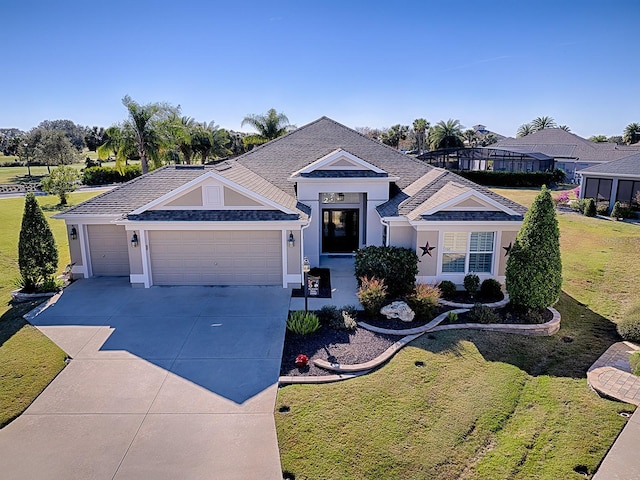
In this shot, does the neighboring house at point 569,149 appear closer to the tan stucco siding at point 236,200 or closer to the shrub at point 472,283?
the shrub at point 472,283

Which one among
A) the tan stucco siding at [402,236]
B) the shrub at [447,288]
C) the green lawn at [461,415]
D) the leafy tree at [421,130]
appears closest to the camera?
the green lawn at [461,415]

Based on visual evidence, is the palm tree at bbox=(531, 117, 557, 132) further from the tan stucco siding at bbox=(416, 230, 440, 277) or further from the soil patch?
the soil patch

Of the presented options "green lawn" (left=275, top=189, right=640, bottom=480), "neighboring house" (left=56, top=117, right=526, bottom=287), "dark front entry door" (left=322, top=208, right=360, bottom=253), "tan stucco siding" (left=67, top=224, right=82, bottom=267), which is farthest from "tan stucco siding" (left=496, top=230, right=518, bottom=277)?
"tan stucco siding" (left=67, top=224, right=82, bottom=267)

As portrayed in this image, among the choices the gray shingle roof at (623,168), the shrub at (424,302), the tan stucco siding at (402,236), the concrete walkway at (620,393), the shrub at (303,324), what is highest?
the gray shingle roof at (623,168)

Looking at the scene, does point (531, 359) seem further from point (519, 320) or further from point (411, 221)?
point (411, 221)

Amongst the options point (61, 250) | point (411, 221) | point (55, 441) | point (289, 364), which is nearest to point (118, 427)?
point (55, 441)

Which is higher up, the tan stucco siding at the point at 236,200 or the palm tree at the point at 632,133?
the palm tree at the point at 632,133

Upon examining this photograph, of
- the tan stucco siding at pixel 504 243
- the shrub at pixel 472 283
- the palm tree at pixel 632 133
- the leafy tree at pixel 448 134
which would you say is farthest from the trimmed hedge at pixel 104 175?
the palm tree at pixel 632 133
